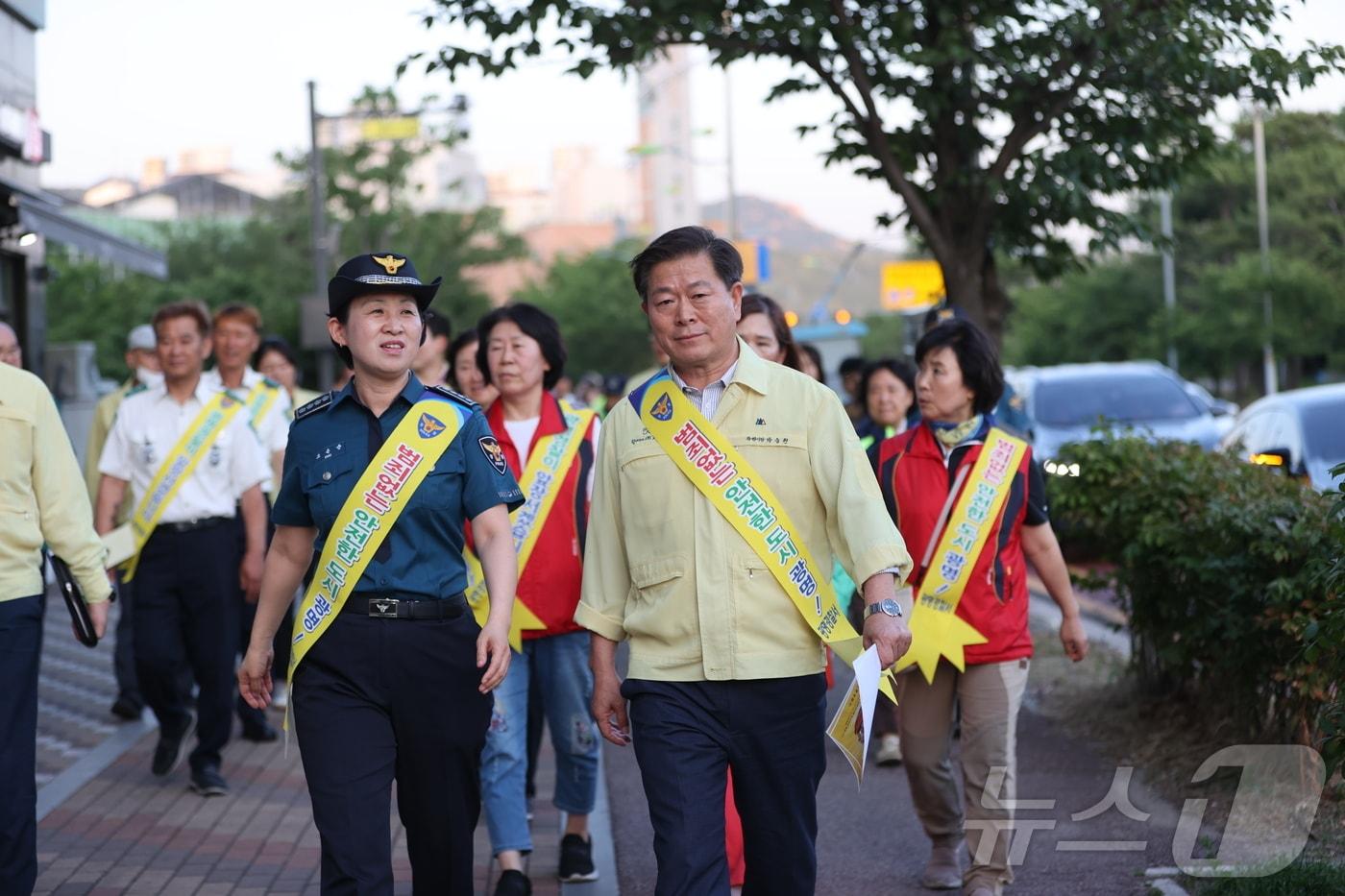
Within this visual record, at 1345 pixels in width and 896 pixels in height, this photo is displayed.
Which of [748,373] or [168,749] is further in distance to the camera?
[168,749]

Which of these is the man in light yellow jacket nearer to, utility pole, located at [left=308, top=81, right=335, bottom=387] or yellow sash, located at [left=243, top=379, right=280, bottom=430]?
yellow sash, located at [left=243, top=379, right=280, bottom=430]

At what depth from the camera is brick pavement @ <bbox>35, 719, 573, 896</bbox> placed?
599 centimetres

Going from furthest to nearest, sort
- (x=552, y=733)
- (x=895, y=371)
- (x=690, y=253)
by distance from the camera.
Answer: (x=895, y=371) → (x=552, y=733) → (x=690, y=253)

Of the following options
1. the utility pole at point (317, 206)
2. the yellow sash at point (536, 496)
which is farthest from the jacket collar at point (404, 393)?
the utility pole at point (317, 206)

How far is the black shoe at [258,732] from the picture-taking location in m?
8.59

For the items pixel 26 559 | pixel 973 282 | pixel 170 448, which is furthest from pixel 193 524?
pixel 973 282

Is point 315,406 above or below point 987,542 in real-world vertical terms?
above

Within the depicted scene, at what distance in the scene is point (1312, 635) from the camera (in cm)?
455

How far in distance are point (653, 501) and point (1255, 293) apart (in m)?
39.0

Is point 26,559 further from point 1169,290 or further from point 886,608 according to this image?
point 1169,290

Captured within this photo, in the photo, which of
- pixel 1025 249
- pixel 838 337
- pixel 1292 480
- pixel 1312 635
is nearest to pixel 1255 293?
pixel 838 337

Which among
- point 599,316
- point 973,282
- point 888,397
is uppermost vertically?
point 599,316

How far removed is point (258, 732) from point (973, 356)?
458 centimetres

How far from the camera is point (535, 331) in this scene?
6.21 m
